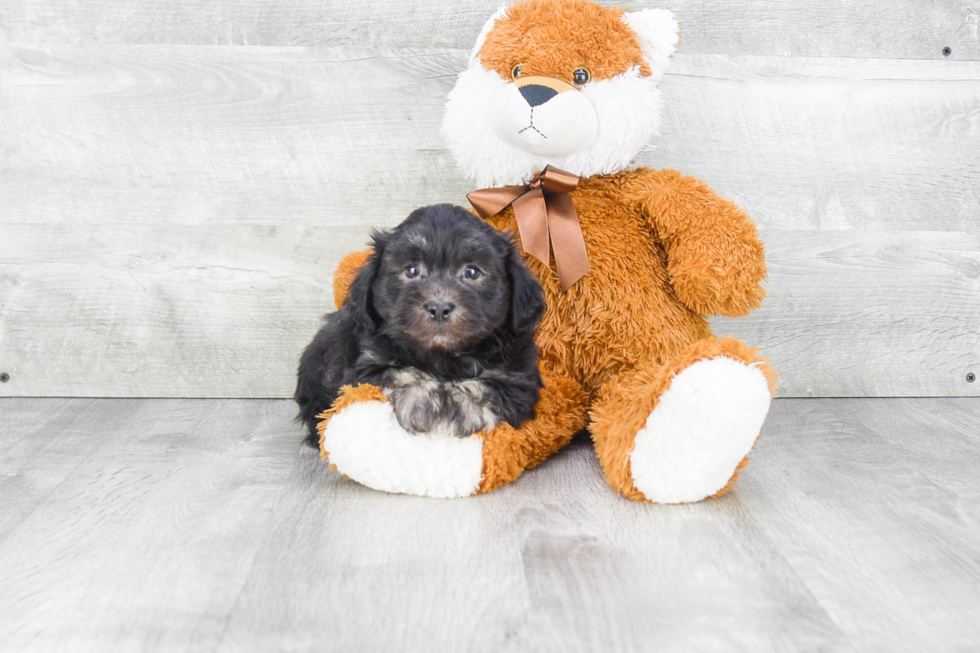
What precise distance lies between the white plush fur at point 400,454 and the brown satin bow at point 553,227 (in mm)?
470

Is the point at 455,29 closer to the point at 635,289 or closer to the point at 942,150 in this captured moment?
the point at 635,289

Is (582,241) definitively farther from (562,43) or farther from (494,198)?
(562,43)

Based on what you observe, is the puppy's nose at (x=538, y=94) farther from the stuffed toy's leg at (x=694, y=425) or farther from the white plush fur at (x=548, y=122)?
the stuffed toy's leg at (x=694, y=425)

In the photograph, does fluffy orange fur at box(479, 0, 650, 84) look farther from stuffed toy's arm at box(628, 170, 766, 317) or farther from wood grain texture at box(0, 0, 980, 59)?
wood grain texture at box(0, 0, 980, 59)

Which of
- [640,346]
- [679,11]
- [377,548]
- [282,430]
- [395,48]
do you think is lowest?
[282,430]

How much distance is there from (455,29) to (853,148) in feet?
4.09

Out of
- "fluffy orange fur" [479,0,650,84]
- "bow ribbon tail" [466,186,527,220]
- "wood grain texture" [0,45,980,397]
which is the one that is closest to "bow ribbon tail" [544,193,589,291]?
"bow ribbon tail" [466,186,527,220]

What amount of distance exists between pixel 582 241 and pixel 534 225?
118mm

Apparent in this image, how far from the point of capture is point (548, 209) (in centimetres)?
195

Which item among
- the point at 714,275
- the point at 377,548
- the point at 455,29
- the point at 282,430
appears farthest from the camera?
the point at 455,29

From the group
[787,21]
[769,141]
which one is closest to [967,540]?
[769,141]

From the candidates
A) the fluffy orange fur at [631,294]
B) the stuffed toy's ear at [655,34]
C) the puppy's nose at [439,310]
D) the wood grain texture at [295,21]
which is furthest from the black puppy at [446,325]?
the wood grain texture at [295,21]

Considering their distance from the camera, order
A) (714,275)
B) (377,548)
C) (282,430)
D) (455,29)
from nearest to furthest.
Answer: (377,548) → (714,275) → (282,430) → (455,29)

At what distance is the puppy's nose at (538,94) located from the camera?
72.1 inches
